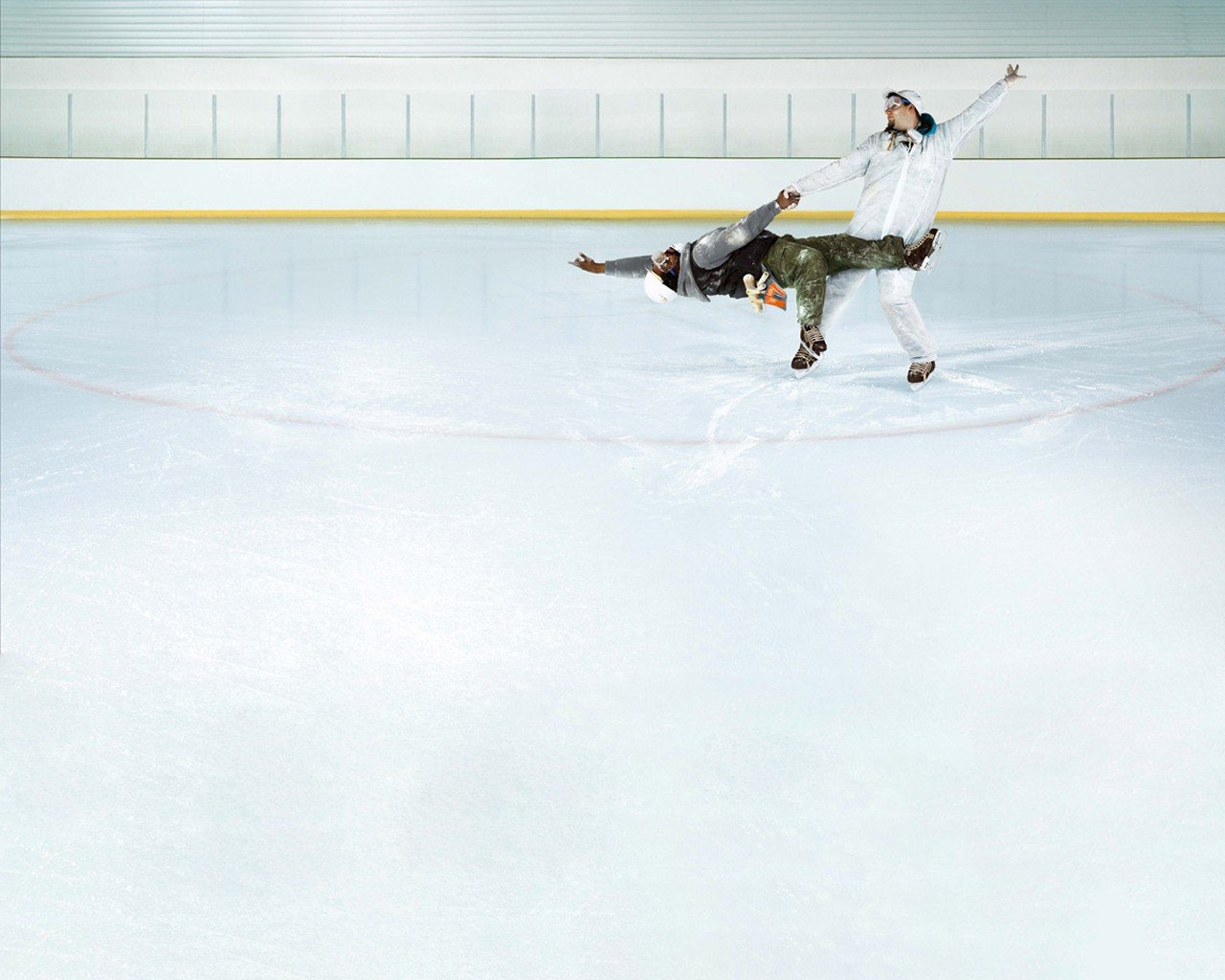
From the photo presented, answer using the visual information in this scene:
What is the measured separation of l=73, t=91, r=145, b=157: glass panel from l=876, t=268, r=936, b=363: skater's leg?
13.6 m

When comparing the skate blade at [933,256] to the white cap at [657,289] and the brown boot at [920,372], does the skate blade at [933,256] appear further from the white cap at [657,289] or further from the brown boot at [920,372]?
the white cap at [657,289]

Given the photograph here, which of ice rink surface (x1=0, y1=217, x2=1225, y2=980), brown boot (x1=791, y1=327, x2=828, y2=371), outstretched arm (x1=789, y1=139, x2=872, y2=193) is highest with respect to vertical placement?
outstretched arm (x1=789, y1=139, x2=872, y2=193)

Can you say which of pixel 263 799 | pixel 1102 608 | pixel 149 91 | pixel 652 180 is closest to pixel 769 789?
pixel 263 799

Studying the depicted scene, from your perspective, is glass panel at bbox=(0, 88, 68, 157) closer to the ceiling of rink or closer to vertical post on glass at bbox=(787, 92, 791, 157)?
the ceiling of rink

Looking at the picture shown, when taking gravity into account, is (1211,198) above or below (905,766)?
above

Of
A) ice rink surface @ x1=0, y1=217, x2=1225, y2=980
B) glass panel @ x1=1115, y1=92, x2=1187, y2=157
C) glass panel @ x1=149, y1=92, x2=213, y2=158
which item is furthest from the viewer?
glass panel @ x1=149, y1=92, x2=213, y2=158

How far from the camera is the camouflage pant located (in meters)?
6.18

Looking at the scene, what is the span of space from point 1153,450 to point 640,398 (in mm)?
2084

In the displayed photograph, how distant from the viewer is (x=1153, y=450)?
5184mm

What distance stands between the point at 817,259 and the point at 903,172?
0.51m

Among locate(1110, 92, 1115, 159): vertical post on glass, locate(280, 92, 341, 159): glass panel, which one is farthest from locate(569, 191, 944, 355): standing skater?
locate(280, 92, 341, 159): glass panel

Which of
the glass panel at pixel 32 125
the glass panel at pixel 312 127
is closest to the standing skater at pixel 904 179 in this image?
the glass panel at pixel 312 127

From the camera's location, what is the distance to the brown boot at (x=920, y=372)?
249 inches

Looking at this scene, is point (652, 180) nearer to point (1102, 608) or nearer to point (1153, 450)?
point (1153, 450)
